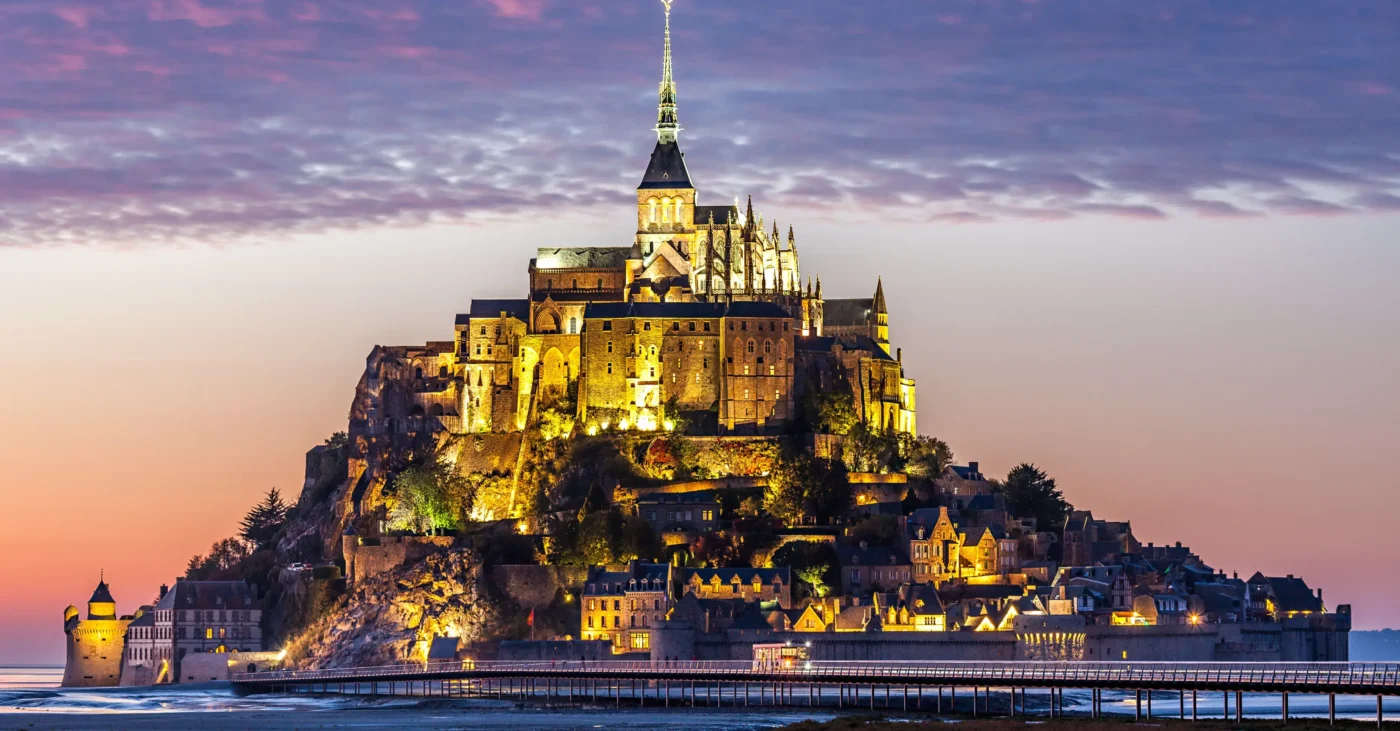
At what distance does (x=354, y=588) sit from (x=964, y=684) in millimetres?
56973

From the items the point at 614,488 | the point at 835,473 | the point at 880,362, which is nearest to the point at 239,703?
the point at 614,488

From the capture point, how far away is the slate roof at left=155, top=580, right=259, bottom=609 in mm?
148500

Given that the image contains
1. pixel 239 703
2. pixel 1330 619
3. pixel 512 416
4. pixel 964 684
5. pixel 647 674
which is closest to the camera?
pixel 964 684

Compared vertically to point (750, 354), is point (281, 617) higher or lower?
lower

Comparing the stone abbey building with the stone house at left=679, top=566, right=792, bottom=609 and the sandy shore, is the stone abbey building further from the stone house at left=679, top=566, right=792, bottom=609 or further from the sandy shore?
the sandy shore

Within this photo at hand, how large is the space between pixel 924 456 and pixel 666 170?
30030 mm

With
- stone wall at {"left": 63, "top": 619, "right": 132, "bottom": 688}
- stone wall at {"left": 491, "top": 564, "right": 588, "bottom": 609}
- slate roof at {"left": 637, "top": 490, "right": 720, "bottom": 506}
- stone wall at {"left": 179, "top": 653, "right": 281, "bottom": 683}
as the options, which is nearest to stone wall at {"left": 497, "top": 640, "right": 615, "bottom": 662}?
stone wall at {"left": 491, "top": 564, "right": 588, "bottom": 609}

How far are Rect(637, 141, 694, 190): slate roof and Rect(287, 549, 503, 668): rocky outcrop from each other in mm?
40623

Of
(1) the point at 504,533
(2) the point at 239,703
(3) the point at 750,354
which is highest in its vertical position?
(3) the point at 750,354

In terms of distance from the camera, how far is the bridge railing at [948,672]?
88688mm

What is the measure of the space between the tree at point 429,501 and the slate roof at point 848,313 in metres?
32.6

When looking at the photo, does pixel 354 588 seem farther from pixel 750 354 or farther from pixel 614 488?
pixel 750 354

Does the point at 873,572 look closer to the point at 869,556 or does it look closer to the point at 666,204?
the point at 869,556

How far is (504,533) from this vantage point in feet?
490
